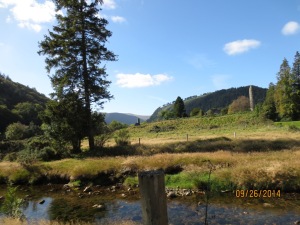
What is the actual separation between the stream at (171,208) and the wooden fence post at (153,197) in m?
6.60

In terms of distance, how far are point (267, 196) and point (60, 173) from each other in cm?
1404

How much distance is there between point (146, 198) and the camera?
4.30 meters

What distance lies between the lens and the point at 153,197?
427cm

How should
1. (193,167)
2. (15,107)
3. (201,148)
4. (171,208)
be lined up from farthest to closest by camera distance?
(15,107)
(201,148)
(193,167)
(171,208)

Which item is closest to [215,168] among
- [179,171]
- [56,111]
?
[179,171]

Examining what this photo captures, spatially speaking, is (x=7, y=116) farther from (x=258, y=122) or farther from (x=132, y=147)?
(x=132, y=147)

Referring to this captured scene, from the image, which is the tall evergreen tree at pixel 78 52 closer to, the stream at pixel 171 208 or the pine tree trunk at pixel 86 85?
the pine tree trunk at pixel 86 85

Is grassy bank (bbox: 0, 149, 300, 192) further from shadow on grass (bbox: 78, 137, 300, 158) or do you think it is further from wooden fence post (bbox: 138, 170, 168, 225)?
wooden fence post (bbox: 138, 170, 168, 225)

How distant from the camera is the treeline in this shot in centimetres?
7412

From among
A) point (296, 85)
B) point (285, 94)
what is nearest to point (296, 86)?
point (296, 85)

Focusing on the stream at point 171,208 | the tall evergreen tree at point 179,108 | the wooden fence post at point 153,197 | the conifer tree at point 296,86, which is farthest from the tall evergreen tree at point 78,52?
the tall evergreen tree at point 179,108

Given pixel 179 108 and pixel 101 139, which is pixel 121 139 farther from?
pixel 179 108

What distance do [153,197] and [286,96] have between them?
79426 mm

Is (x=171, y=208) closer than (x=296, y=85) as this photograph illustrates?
Yes
